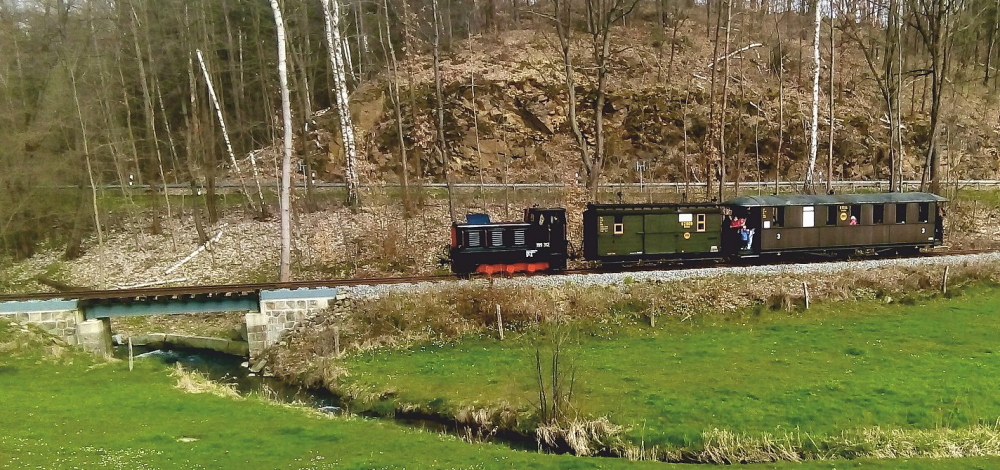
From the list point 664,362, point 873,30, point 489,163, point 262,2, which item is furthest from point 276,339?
point 873,30

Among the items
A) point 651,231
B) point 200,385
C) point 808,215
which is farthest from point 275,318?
point 808,215

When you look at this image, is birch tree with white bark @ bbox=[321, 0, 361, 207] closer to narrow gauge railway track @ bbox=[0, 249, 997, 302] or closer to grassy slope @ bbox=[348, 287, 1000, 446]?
narrow gauge railway track @ bbox=[0, 249, 997, 302]

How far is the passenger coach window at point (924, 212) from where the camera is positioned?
86.2ft

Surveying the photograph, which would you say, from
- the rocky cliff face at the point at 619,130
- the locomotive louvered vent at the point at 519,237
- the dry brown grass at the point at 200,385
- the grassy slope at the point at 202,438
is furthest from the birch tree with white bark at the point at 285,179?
the rocky cliff face at the point at 619,130

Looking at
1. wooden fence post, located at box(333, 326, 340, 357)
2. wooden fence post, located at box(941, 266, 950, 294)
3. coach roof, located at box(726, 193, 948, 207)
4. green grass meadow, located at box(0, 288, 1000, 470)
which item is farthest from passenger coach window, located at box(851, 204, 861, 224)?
wooden fence post, located at box(333, 326, 340, 357)

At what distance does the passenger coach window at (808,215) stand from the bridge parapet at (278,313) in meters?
19.6

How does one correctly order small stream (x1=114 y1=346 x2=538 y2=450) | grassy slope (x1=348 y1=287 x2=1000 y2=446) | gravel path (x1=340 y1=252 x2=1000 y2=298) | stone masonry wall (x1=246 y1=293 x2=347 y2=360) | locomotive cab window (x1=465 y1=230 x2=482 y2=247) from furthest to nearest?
locomotive cab window (x1=465 y1=230 x2=482 y2=247) < gravel path (x1=340 y1=252 x2=1000 y2=298) < stone masonry wall (x1=246 y1=293 x2=347 y2=360) < small stream (x1=114 y1=346 x2=538 y2=450) < grassy slope (x1=348 y1=287 x2=1000 y2=446)

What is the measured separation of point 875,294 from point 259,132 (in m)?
43.5

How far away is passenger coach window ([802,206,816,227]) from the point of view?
81.9 ft

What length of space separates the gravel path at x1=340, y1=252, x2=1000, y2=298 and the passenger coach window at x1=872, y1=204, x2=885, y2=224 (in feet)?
5.96

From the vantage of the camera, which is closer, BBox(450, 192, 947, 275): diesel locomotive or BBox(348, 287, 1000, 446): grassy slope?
BBox(348, 287, 1000, 446): grassy slope

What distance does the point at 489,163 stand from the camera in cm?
4206

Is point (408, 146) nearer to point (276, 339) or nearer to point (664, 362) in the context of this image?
point (276, 339)

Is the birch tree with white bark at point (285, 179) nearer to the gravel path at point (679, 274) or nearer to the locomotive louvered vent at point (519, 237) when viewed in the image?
the gravel path at point (679, 274)
